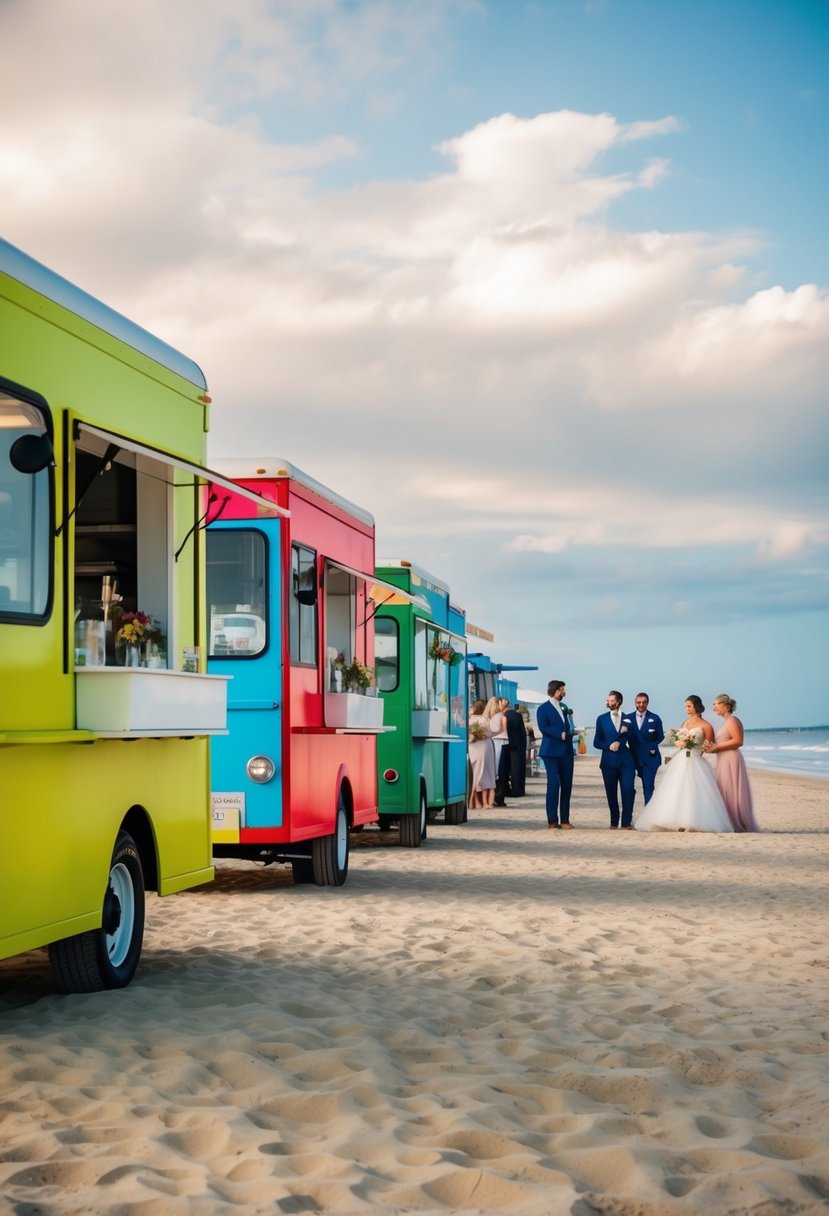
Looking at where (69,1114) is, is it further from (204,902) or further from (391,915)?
(204,902)

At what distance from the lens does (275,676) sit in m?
11.2

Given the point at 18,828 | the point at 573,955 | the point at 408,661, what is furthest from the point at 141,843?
the point at 408,661

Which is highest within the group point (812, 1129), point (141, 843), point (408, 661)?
point (408, 661)

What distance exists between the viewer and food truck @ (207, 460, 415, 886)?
11.1 m

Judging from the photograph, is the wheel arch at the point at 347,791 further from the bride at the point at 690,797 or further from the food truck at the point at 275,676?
the bride at the point at 690,797

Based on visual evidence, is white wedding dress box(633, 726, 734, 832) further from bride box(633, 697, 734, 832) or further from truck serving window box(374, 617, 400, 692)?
truck serving window box(374, 617, 400, 692)

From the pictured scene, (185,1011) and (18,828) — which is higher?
(18,828)

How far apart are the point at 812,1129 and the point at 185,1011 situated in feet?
9.76

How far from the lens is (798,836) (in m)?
19.8

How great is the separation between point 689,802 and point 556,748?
1.92 metres

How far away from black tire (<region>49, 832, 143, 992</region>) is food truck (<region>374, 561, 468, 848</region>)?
26.5ft

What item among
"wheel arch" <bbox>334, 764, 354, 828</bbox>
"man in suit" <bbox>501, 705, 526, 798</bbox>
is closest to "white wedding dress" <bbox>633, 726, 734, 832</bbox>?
"man in suit" <bbox>501, 705, 526, 798</bbox>

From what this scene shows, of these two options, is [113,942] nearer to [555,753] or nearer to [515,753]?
[555,753]

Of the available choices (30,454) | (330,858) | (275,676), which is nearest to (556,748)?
(330,858)
